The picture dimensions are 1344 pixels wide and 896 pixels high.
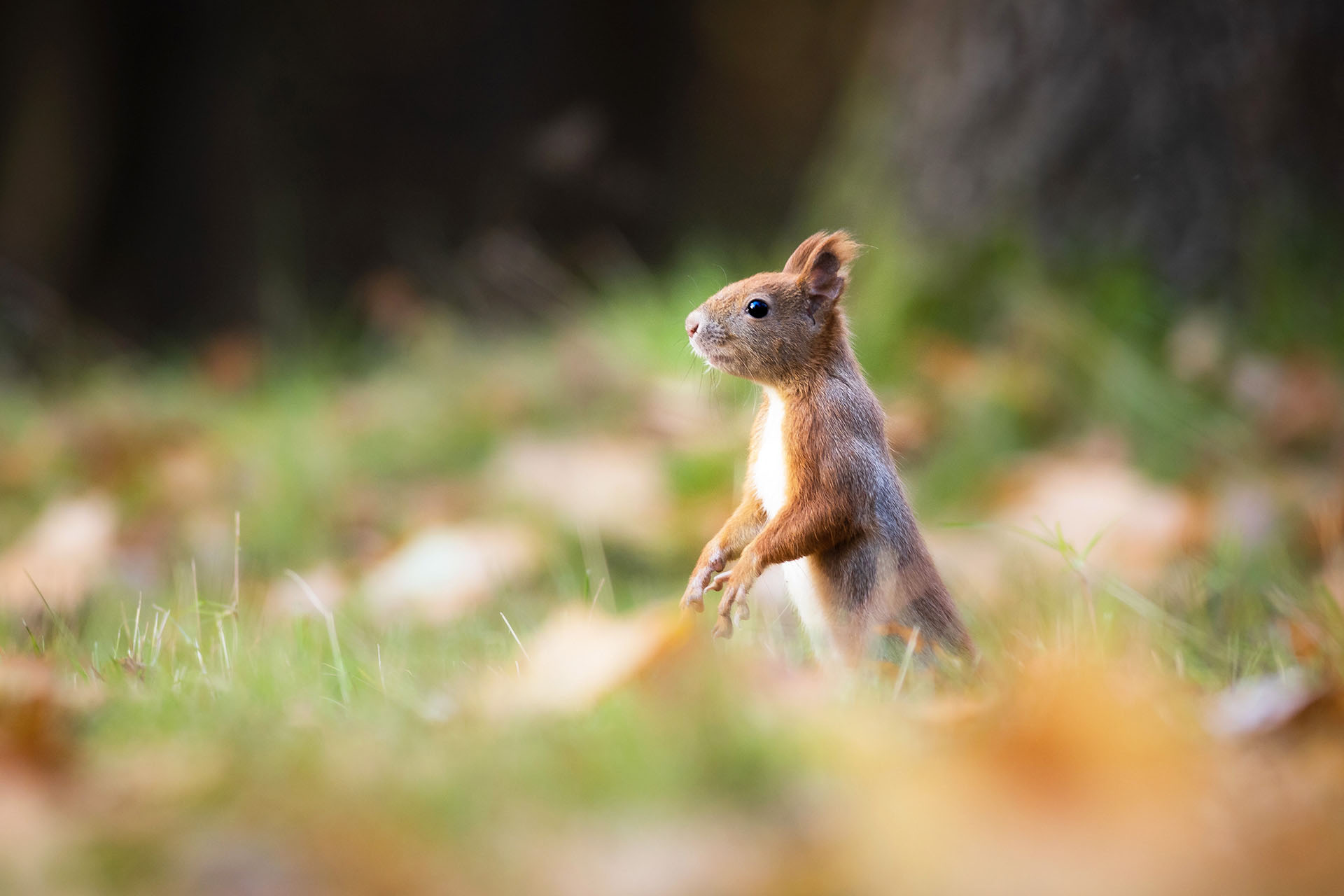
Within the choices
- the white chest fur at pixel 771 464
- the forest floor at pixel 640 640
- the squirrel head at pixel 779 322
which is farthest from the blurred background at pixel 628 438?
the squirrel head at pixel 779 322

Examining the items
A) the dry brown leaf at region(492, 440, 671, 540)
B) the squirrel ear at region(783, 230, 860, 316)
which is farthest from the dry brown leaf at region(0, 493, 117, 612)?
the squirrel ear at region(783, 230, 860, 316)

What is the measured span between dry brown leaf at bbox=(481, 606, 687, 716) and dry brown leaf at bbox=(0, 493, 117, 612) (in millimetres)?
1802

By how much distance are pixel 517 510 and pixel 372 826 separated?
7.99 feet

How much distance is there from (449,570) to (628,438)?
1002 millimetres

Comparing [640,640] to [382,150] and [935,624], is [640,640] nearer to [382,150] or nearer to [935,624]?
[935,624]

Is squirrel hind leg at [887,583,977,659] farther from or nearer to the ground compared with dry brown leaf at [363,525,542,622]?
nearer to the ground

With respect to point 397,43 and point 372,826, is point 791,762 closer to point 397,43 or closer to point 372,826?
point 372,826

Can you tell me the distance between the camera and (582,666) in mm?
1343

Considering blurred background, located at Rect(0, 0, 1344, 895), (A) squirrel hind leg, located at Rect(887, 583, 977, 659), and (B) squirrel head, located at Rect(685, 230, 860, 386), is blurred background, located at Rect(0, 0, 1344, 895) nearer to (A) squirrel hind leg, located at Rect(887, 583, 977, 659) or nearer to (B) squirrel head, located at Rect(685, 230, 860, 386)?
(A) squirrel hind leg, located at Rect(887, 583, 977, 659)

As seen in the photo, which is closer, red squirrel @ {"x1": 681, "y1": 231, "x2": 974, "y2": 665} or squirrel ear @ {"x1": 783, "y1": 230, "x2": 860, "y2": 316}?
red squirrel @ {"x1": 681, "y1": 231, "x2": 974, "y2": 665}

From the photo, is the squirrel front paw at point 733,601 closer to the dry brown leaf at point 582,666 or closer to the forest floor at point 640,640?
the forest floor at point 640,640

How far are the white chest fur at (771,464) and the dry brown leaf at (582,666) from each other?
0.45m

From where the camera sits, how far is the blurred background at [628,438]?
3.00 feet

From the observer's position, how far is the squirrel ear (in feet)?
6.23
